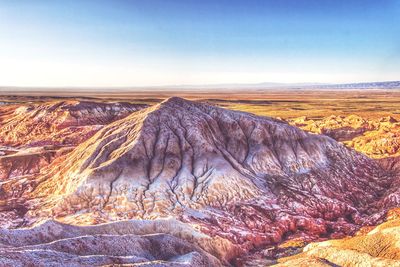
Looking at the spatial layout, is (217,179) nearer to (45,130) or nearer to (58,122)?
(45,130)

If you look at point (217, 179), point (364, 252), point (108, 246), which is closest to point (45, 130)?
point (217, 179)

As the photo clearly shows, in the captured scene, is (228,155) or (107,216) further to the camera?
(228,155)

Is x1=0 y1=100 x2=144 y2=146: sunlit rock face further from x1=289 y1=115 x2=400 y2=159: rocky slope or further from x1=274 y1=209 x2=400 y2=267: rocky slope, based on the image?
x1=274 y1=209 x2=400 y2=267: rocky slope

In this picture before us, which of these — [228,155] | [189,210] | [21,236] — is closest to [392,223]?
[189,210]

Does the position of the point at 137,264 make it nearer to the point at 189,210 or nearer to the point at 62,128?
the point at 189,210

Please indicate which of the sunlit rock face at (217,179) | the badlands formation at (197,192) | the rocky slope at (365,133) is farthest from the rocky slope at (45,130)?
the rocky slope at (365,133)
